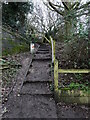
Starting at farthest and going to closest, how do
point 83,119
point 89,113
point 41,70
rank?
point 41,70
point 89,113
point 83,119

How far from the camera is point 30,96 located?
2.86 m

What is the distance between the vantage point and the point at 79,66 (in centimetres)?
351

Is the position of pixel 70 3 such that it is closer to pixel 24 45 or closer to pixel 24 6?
pixel 24 6

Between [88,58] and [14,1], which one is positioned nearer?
[88,58]

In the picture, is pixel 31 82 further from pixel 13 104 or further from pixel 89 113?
pixel 89 113

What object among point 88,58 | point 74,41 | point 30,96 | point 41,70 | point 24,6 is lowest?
point 30,96

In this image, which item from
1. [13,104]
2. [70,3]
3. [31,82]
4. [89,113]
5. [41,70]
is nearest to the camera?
[89,113]

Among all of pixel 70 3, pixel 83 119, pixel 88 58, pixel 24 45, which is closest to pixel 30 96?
pixel 83 119

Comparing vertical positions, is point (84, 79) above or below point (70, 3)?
below

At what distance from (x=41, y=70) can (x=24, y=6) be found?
5.40 metres

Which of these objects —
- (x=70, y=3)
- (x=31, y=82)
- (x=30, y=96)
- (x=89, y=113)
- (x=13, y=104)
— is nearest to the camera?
(x=89, y=113)

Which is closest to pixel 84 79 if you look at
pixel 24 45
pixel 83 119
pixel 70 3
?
pixel 83 119

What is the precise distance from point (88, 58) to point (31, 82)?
178 centimetres

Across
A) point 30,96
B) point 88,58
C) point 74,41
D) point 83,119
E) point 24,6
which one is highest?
point 24,6
